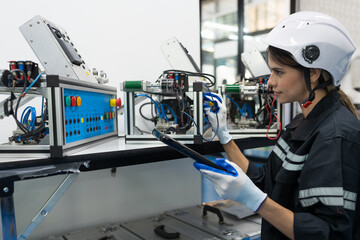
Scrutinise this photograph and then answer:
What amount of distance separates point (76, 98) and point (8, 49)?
29.6 inches

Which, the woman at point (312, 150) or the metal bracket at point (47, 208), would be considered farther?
the metal bracket at point (47, 208)

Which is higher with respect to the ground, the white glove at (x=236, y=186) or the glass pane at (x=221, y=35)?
the glass pane at (x=221, y=35)

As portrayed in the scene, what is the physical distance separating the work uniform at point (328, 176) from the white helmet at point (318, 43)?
15cm

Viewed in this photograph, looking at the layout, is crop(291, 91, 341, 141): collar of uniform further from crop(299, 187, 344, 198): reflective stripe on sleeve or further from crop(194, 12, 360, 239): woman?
crop(299, 187, 344, 198): reflective stripe on sleeve

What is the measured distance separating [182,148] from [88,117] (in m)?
0.56

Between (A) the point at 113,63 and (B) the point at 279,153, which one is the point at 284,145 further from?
(A) the point at 113,63

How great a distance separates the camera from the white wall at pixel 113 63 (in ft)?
4.88

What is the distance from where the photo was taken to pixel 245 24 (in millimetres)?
3496

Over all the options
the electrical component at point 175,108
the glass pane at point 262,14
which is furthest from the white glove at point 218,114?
the glass pane at point 262,14

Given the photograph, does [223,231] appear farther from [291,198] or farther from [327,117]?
[327,117]

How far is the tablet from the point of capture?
32.5 inches

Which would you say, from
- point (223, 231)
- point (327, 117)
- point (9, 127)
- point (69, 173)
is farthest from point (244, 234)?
point (9, 127)

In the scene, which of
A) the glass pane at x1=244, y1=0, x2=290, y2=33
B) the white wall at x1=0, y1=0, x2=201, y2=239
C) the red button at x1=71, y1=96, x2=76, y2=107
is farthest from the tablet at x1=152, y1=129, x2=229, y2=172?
the glass pane at x1=244, y1=0, x2=290, y2=33

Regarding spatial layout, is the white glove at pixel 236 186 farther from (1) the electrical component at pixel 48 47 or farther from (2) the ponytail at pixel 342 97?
(1) the electrical component at pixel 48 47
